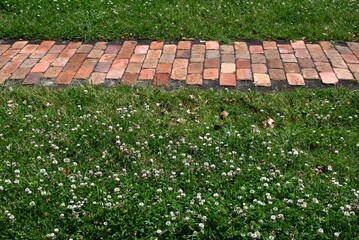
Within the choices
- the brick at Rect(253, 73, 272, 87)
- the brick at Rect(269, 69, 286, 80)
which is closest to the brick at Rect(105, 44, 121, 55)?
the brick at Rect(253, 73, 272, 87)

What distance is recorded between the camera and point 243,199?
349 centimetres

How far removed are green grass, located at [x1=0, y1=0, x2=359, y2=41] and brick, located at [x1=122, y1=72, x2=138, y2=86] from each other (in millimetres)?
1198

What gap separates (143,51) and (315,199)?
3.56 metres

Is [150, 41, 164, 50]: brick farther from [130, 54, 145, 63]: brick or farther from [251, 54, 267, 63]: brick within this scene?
[251, 54, 267, 63]: brick

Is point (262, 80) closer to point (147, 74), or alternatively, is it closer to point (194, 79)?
point (194, 79)

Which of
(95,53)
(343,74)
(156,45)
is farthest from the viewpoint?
(156,45)

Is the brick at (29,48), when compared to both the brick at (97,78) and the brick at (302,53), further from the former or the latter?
the brick at (302,53)

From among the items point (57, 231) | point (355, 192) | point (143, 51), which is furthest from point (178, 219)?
point (143, 51)

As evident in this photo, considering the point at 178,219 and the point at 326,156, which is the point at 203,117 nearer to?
the point at 326,156

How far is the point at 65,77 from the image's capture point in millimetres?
5609

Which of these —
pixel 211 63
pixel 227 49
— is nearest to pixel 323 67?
pixel 227 49

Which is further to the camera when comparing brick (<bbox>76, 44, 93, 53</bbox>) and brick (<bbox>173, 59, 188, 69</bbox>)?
brick (<bbox>76, 44, 93, 53</bbox>)

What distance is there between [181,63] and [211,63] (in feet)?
1.27

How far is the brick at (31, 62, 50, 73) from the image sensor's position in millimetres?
5801
